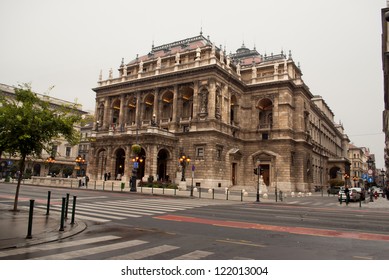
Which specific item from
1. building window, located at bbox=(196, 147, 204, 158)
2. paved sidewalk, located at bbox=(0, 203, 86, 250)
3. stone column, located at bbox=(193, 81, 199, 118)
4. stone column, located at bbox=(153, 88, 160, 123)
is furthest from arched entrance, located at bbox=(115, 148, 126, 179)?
paved sidewalk, located at bbox=(0, 203, 86, 250)

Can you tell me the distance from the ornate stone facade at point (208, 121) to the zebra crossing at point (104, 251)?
32851 mm

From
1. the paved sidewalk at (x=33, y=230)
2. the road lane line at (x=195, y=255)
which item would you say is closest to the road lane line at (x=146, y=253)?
the road lane line at (x=195, y=255)

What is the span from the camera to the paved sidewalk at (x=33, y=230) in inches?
297

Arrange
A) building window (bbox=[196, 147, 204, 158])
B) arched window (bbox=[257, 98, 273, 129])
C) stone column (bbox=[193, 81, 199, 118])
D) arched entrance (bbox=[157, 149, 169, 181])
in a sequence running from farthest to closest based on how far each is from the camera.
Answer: arched window (bbox=[257, 98, 273, 129]) → arched entrance (bbox=[157, 149, 169, 181]) → stone column (bbox=[193, 81, 199, 118]) → building window (bbox=[196, 147, 204, 158])

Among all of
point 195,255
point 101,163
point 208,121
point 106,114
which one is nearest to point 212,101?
point 208,121

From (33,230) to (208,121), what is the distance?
3386 centimetres

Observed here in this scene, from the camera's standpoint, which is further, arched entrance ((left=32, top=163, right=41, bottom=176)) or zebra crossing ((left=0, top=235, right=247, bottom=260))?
arched entrance ((left=32, top=163, right=41, bottom=176))

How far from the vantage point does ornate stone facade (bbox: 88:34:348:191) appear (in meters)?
42.5

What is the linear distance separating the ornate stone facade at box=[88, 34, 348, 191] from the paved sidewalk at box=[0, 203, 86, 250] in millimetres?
29283

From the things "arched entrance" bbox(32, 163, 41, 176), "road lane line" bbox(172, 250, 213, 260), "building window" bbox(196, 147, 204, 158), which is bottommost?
"road lane line" bbox(172, 250, 213, 260)

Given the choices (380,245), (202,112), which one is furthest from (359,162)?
(380,245)


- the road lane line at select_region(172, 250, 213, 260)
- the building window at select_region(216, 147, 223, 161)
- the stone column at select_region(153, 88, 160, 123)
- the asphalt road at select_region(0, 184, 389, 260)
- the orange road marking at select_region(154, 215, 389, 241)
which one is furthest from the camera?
the stone column at select_region(153, 88, 160, 123)

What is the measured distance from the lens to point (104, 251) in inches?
271

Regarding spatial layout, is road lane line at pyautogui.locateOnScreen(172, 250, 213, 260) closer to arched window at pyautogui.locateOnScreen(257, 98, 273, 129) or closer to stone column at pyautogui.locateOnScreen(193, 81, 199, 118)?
stone column at pyautogui.locateOnScreen(193, 81, 199, 118)
